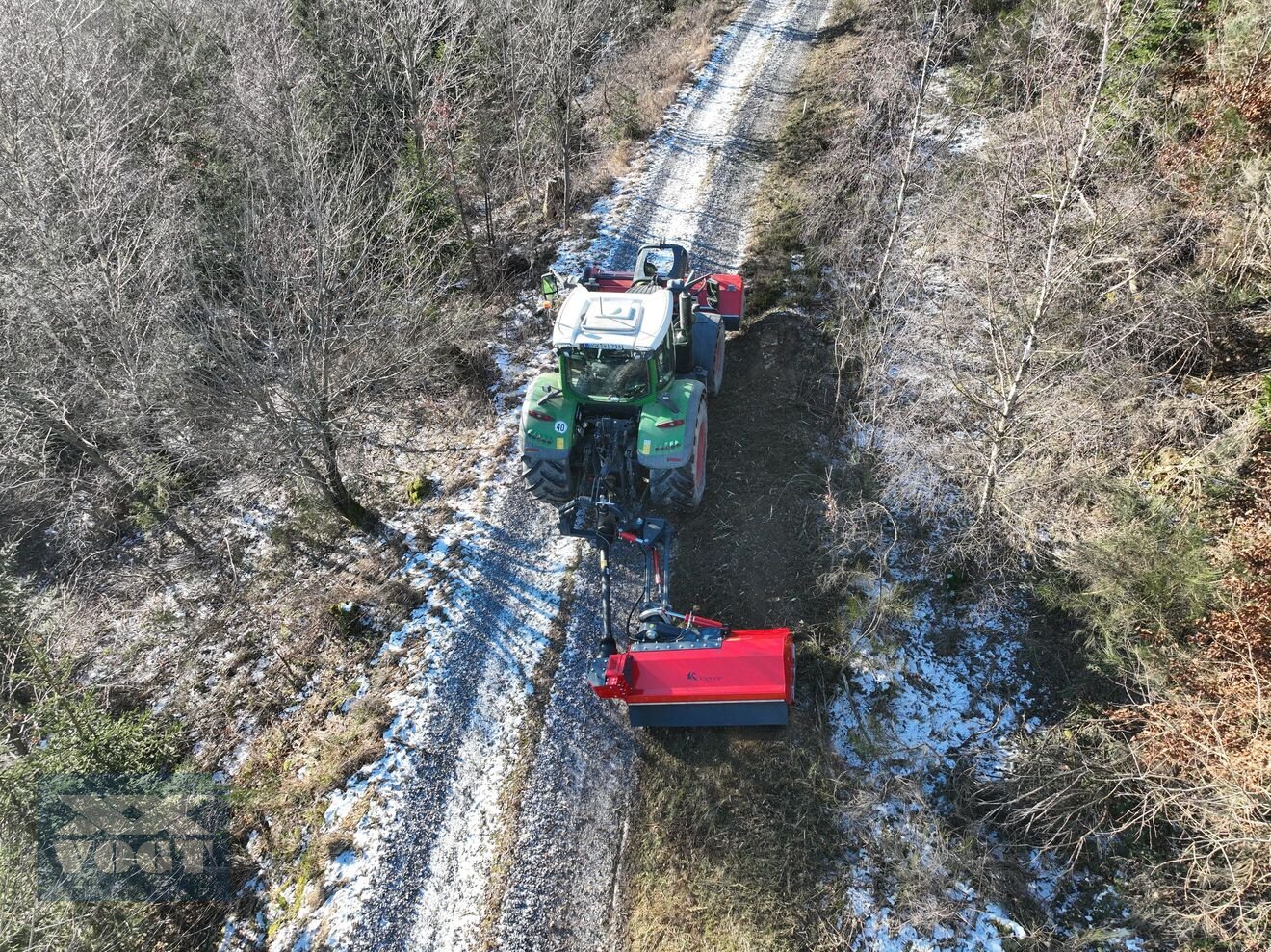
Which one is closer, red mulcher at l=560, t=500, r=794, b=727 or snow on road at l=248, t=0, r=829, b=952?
snow on road at l=248, t=0, r=829, b=952

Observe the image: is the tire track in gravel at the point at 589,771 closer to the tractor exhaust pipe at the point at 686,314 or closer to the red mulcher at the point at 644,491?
the red mulcher at the point at 644,491

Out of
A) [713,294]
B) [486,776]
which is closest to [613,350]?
[713,294]

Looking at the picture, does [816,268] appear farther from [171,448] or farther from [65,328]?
[65,328]

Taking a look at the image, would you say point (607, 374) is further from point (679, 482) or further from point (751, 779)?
point (751, 779)

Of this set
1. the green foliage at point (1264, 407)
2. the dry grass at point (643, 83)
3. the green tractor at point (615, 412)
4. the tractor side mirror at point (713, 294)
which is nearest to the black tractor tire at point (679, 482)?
the green tractor at point (615, 412)

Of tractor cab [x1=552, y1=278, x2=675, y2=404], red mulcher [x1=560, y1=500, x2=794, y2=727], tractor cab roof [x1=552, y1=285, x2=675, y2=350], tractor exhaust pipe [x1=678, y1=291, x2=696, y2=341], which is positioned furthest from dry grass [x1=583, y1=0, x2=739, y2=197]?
red mulcher [x1=560, y1=500, x2=794, y2=727]

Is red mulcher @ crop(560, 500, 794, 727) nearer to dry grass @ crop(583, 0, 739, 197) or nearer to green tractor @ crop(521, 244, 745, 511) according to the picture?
green tractor @ crop(521, 244, 745, 511)

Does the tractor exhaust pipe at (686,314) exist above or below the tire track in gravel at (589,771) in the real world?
above
